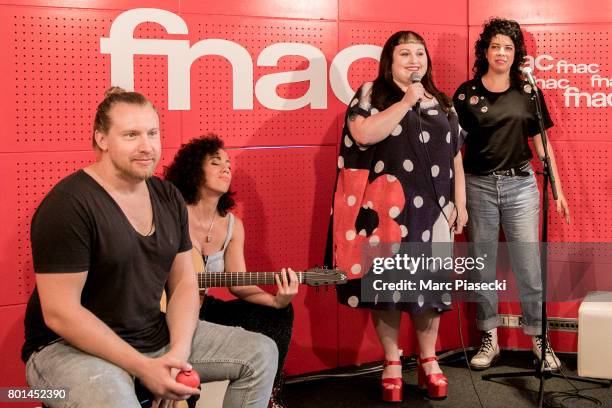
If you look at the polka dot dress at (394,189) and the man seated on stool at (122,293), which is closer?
the man seated on stool at (122,293)

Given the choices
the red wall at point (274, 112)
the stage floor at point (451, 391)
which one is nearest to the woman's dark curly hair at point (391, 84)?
the red wall at point (274, 112)

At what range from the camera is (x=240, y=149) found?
4.12m

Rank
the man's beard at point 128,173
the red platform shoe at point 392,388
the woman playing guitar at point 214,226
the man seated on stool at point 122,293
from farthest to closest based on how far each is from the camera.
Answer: the red platform shoe at point 392,388 → the woman playing guitar at point 214,226 → the man's beard at point 128,173 → the man seated on stool at point 122,293

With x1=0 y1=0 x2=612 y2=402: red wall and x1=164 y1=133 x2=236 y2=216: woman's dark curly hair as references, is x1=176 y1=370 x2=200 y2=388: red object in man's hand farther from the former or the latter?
x1=0 y1=0 x2=612 y2=402: red wall

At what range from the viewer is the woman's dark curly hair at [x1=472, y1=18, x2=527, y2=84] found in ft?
14.0

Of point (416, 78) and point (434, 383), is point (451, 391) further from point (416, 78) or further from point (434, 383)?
point (416, 78)

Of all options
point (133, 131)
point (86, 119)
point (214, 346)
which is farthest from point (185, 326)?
point (86, 119)

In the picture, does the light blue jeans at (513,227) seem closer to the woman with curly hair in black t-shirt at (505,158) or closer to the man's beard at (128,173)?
the woman with curly hair in black t-shirt at (505,158)

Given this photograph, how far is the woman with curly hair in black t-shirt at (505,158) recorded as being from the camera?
13.9 feet

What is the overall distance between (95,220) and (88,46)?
162 centimetres

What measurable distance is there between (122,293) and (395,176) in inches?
68.8

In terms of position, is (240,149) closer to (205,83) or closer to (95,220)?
(205,83)

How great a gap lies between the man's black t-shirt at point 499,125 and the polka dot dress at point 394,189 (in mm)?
477

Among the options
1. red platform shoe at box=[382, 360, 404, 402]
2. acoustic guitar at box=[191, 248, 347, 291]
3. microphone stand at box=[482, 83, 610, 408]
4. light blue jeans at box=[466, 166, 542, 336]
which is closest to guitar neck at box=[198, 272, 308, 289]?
acoustic guitar at box=[191, 248, 347, 291]
